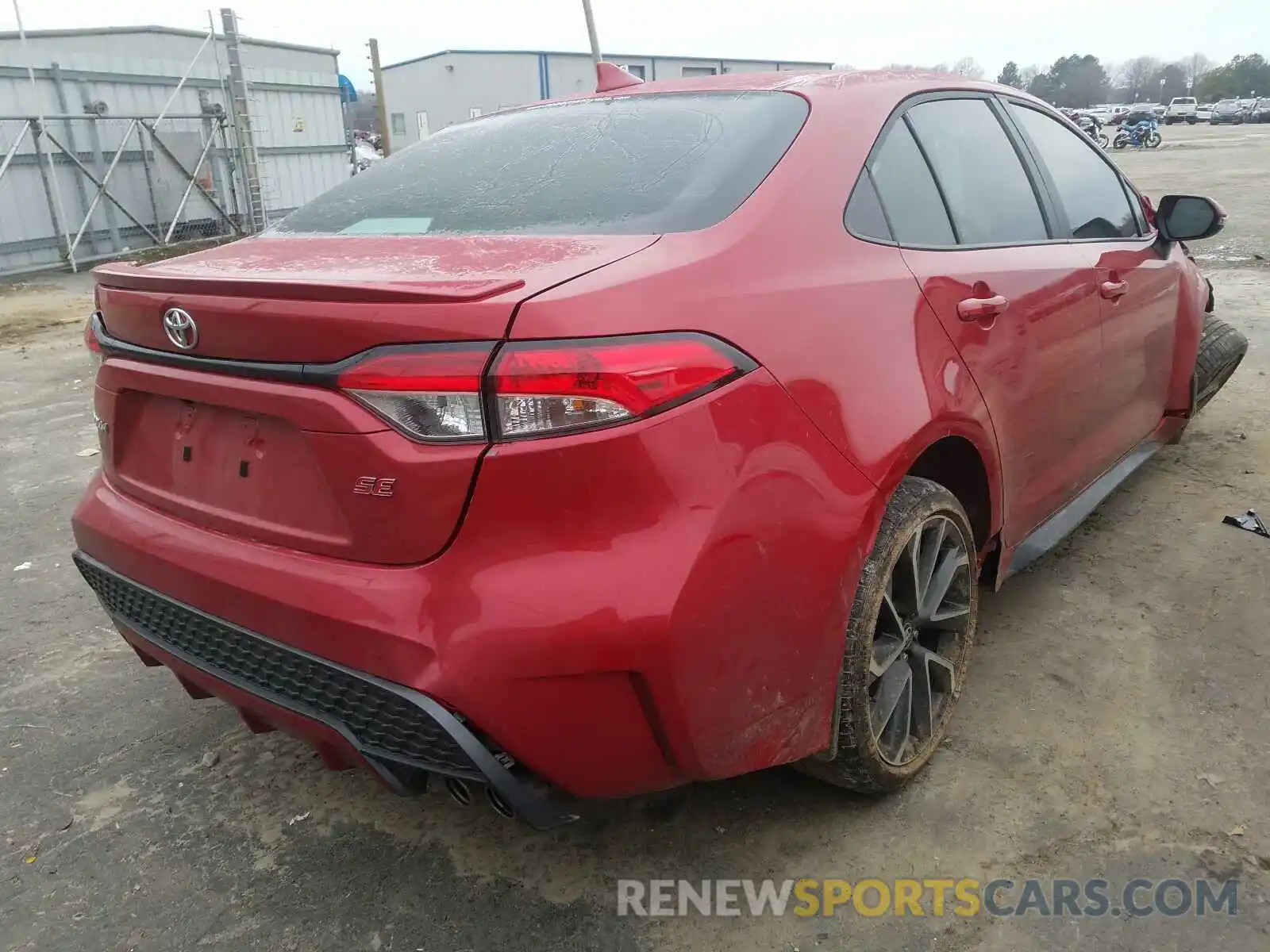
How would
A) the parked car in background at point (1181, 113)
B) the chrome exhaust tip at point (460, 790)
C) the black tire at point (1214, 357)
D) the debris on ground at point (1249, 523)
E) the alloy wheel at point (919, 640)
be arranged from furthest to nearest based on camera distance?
the parked car in background at point (1181, 113), the black tire at point (1214, 357), the debris on ground at point (1249, 523), the alloy wheel at point (919, 640), the chrome exhaust tip at point (460, 790)

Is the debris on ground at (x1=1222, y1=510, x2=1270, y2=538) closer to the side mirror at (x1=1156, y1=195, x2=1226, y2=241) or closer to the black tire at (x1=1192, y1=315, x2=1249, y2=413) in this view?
the black tire at (x1=1192, y1=315, x2=1249, y2=413)

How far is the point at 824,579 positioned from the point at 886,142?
1133mm

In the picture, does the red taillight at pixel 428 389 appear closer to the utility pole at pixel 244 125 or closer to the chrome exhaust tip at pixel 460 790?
the chrome exhaust tip at pixel 460 790

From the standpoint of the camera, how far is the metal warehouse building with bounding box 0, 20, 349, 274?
13.1 m

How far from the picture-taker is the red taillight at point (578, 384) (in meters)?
1.55

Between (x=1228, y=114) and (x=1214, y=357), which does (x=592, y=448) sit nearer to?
(x=1214, y=357)

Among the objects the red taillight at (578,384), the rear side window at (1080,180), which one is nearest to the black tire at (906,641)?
the red taillight at (578,384)

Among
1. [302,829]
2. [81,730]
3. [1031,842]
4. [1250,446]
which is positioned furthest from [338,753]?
[1250,446]

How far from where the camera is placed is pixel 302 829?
229 centimetres

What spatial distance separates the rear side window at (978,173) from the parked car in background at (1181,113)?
72.9 m

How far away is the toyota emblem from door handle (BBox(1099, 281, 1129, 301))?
254 centimetres

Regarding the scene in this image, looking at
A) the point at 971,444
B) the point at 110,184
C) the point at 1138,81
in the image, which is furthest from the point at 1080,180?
the point at 1138,81

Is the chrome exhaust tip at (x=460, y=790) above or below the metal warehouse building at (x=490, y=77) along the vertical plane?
below

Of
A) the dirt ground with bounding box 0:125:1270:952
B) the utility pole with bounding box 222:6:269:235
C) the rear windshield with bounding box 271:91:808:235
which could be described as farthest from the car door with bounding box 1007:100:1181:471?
the utility pole with bounding box 222:6:269:235
